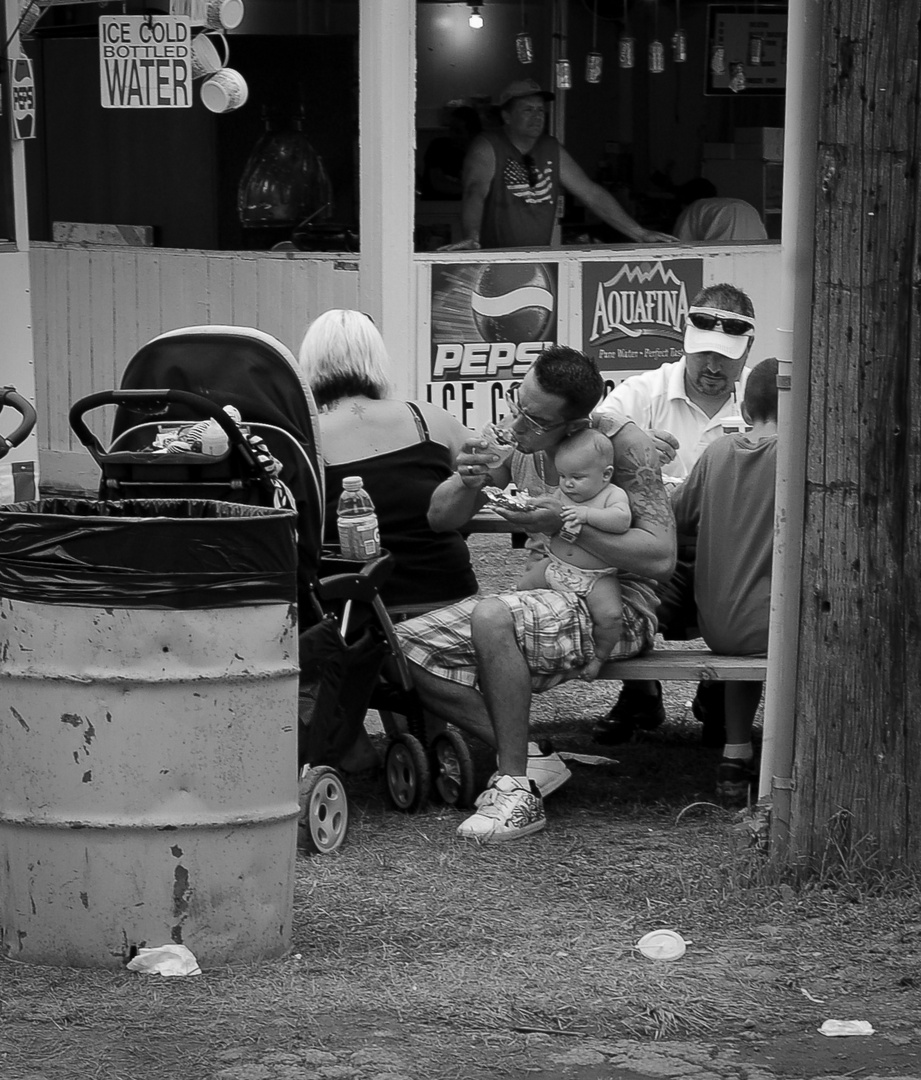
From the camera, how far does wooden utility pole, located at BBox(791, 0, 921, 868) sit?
4.19 metres

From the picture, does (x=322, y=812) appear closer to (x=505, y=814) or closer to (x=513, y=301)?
(x=505, y=814)

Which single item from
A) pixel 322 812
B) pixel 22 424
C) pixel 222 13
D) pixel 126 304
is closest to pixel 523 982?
pixel 322 812

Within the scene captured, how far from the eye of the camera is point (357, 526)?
5.14 metres

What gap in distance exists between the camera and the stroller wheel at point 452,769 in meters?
5.20

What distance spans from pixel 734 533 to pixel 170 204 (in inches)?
245

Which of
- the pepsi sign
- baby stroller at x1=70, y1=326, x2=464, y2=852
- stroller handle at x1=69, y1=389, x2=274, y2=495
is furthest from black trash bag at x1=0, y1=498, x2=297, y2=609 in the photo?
the pepsi sign

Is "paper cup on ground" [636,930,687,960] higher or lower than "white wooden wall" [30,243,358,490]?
lower

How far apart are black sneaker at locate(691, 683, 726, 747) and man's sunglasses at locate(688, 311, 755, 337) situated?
1197 mm

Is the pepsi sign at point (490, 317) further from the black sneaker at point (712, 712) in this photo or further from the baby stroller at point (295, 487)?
the baby stroller at point (295, 487)

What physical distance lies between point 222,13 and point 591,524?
4041 millimetres

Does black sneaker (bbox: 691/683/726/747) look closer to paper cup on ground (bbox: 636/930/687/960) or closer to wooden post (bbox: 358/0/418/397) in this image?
paper cup on ground (bbox: 636/930/687/960)

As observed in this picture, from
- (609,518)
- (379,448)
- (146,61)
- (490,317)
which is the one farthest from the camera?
(490,317)

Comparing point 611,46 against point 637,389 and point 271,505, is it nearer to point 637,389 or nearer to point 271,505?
point 637,389

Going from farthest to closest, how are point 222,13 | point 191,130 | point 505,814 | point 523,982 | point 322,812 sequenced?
point 191,130
point 222,13
point 505,814
point 322,812
point 523,982
